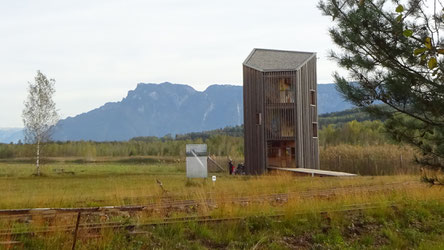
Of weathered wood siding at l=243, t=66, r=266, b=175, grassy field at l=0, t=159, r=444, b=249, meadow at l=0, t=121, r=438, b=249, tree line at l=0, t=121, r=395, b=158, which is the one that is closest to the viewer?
meadow at l=0, t=121, r=438, b=249

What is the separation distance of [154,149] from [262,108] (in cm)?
4079

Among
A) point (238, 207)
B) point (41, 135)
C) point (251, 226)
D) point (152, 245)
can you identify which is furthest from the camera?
point (41, 135)

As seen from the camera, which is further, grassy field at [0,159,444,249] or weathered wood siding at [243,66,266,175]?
weathered wood siding at [243,66,266,175]

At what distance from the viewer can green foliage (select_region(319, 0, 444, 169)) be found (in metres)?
8.21

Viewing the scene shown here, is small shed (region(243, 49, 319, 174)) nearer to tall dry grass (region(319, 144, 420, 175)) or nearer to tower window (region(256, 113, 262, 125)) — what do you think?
tower window (region(256, 113, 262, 125))

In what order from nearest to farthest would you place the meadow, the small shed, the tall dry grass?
the meadow → the tall dry grass → the small shed

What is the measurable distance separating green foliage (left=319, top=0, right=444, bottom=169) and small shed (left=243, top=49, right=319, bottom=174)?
1850cm

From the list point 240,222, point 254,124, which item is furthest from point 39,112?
point 240,222

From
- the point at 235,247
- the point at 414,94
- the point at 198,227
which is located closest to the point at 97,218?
the point at 198,227

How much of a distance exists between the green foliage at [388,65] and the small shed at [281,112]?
18.5 m

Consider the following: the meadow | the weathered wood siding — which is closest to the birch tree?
the weathered wood siding

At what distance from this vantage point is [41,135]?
33875mm

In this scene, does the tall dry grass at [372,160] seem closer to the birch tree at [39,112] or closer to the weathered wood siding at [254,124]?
the weathered wood siding at [254,124]

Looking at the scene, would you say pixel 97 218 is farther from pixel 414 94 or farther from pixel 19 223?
pixel 414 94
